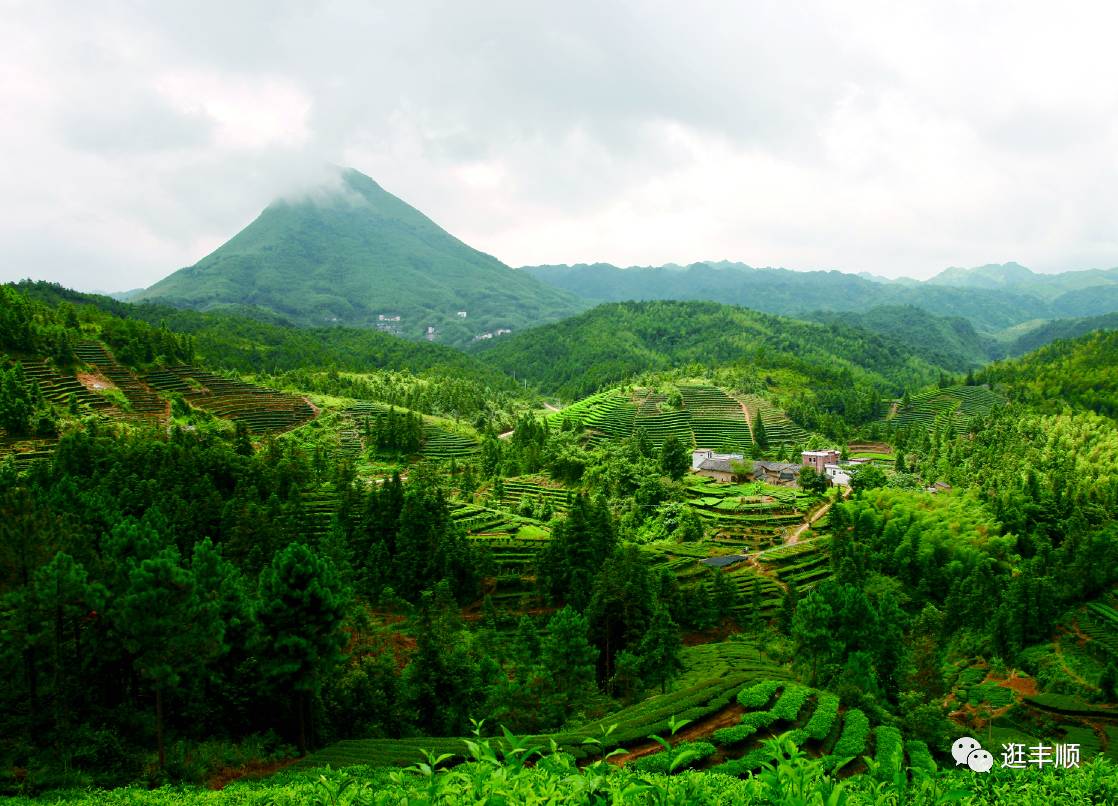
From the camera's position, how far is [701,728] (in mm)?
17531

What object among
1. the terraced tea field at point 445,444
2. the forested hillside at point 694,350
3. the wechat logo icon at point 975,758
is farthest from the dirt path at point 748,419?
the wechat logo icon at point 975,758

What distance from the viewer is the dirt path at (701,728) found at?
16266 mm

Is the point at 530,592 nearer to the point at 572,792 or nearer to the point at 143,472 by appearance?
the point at 143,472

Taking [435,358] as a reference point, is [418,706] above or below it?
below

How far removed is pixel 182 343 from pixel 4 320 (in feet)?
55.5

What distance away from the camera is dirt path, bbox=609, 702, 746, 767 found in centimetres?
1627

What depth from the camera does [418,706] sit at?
20031 millimetres

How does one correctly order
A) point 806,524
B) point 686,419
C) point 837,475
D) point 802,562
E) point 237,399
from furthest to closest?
point 686,419 → point 237,399 → point 837,475 → point 806,524 → point 802,562

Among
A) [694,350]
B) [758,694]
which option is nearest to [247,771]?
[758,694]

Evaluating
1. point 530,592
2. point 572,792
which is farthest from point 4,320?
point 572,792

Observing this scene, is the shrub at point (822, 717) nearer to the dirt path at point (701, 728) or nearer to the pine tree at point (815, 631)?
the dirt path at point (701, 728)

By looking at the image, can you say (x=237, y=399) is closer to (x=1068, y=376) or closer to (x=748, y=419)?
(x=748, y=419)

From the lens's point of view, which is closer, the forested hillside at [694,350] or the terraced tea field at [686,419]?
the terraced tea field at [686,419]

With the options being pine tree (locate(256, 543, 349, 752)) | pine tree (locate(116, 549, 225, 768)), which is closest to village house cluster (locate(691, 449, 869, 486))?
pine tree (locate(256, 543, 349, 752))
